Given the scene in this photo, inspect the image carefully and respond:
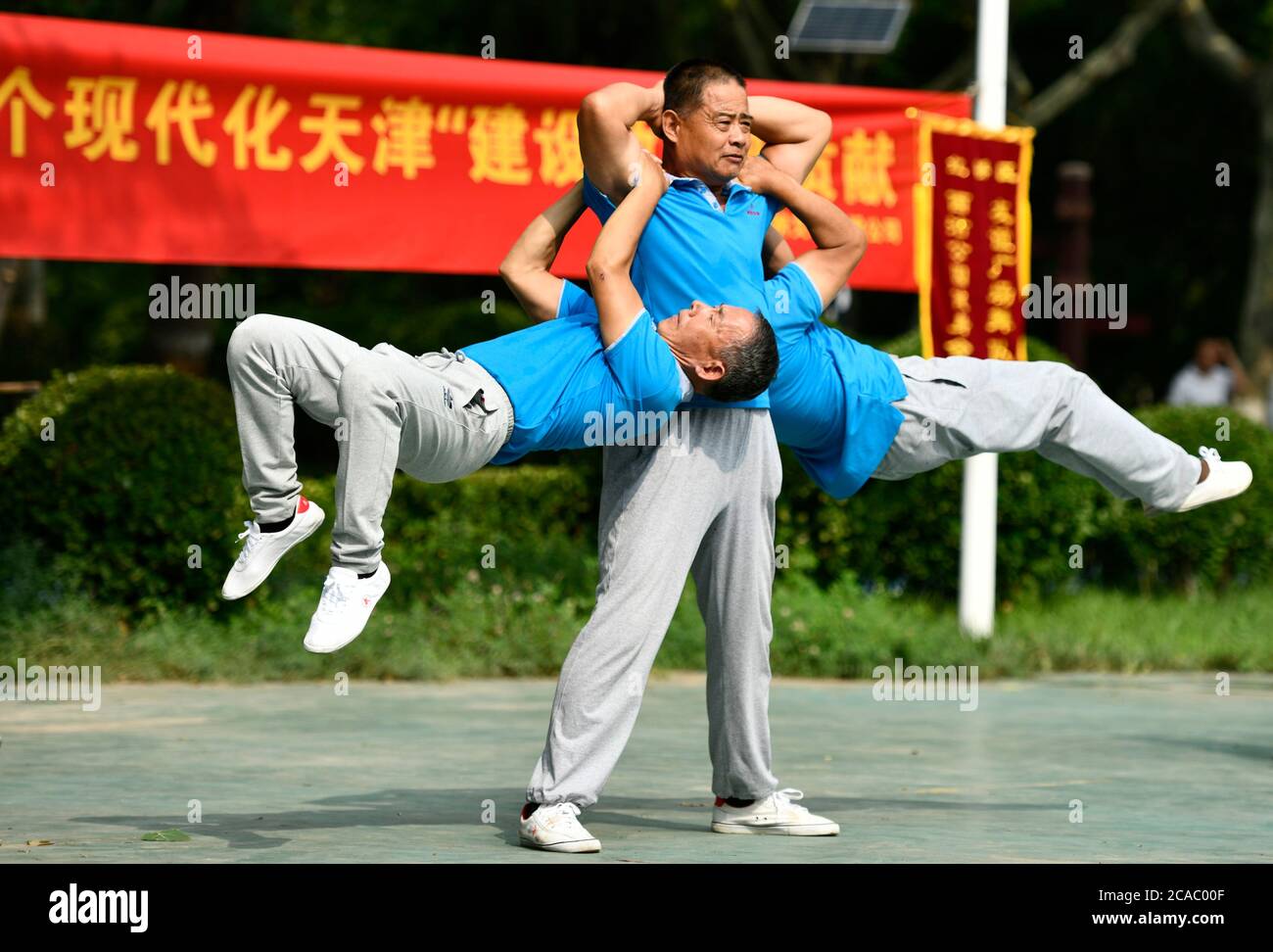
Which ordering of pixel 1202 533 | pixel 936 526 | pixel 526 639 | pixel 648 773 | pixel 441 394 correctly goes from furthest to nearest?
1. pixel 1202 533
2. pixel 936 526
3. pixel 526 639
4. pixel 648 773
5. pixel 441 394

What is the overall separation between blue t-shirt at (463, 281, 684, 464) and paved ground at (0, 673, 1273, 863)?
4.20ft

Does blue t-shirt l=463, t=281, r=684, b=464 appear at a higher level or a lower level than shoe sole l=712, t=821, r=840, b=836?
higher

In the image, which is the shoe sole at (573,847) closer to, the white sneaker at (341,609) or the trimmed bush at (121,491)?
the white sneaker at (341,609)

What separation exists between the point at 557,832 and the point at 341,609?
3.35ft

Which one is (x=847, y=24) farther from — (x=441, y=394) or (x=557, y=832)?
(x=557, y=832)

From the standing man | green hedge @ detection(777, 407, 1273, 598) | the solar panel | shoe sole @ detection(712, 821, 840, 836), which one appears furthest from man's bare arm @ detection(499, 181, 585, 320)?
the solar panel

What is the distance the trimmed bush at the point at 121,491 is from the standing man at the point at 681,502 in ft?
16.0

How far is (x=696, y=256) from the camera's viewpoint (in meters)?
6.13

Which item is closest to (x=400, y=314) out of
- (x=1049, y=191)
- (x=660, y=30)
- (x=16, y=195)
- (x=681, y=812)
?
(x=660, y=30)

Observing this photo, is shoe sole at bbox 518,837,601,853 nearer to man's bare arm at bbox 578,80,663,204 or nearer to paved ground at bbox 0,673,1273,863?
paved ground at bbox 0,673,1273,863

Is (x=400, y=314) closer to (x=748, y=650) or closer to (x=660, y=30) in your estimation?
(x=660, y=30)

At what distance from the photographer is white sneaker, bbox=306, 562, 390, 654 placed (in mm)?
5508

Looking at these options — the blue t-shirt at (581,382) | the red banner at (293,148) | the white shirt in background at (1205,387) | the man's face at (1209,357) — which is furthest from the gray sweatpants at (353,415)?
the man's face at (1209,357)

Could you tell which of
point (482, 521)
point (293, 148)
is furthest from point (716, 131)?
point (482, 521)
